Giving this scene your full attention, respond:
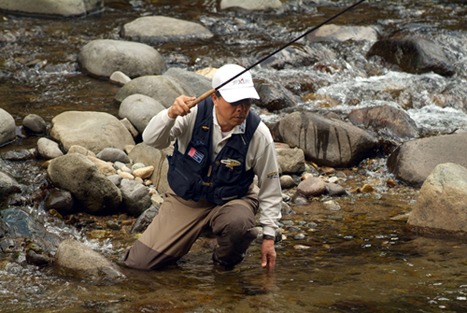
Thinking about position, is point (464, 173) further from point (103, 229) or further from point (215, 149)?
point (103, 229)

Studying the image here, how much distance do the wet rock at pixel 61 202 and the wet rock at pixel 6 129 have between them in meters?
1.59

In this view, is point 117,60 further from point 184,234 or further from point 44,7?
point 184,234

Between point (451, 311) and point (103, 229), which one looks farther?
point (103, 229)

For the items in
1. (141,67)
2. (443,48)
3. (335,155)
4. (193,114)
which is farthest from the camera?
(443,48)

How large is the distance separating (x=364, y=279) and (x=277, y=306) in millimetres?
821

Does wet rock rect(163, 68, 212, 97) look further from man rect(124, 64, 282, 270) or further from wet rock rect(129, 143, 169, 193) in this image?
man rect(124, 64, 282, 270)

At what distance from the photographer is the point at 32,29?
13555 mm

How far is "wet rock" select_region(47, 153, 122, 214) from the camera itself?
23.5 feet

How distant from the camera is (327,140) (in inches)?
358

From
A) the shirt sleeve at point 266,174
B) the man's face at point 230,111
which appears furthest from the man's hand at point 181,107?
the shirt sleeve at point 266,174

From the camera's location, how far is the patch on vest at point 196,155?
5473mm

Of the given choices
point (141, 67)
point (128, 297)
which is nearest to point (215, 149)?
point (128, 297)

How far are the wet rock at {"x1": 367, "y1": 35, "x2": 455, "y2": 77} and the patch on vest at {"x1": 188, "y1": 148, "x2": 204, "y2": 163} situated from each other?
7.48 meters

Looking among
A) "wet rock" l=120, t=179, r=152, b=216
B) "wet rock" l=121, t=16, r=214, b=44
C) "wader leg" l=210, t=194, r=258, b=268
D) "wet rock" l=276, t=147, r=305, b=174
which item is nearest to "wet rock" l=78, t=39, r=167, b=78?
"wet rock" l=121, t=16, r=214, b=44
